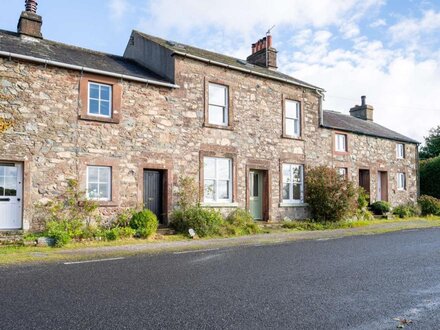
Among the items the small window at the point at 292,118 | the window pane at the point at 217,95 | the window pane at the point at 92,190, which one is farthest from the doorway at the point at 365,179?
the window pane at the point at 92,190

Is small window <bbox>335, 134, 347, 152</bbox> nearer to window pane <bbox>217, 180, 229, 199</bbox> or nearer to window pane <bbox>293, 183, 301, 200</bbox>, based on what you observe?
window pane <bbox>293, 183, 301, 200</bbox>

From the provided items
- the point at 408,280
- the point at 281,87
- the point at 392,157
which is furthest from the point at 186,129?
the point at 392,157

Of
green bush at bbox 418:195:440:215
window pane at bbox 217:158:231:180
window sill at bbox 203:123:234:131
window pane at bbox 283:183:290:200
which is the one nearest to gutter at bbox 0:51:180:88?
window sill at bbox 203:123:234:131

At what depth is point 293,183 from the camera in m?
19.3

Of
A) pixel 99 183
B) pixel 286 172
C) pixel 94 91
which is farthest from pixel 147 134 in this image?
pixel 286 172

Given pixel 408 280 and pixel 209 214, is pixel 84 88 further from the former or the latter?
pixel 408 280

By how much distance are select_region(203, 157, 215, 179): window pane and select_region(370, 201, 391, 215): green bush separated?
37.6 feet

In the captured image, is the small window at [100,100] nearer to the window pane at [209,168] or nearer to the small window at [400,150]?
the window pane at [209,168]

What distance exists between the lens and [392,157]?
25781 mm

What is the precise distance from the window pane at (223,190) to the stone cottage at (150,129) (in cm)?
4

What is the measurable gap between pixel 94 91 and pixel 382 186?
61.1ft

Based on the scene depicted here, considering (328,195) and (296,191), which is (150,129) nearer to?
(296,191)

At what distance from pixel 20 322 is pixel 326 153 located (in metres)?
18.0

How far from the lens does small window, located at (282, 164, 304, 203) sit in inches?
746
